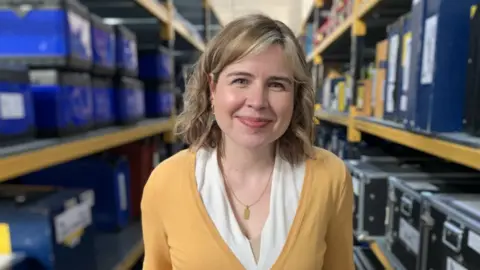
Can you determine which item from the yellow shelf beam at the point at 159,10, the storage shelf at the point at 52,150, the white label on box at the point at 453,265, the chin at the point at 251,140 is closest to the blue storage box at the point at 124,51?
the yellow shelf beam at the point at 159,10

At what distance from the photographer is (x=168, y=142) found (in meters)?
2.33

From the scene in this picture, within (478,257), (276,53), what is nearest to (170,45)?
(276,53)

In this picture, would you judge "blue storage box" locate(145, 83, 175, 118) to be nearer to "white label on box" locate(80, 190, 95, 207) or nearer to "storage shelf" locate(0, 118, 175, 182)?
"storage shelf" locate(0, 118, 175, 182)

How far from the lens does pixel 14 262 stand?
87 centimetres

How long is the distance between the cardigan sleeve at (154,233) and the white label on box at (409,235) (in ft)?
2.25

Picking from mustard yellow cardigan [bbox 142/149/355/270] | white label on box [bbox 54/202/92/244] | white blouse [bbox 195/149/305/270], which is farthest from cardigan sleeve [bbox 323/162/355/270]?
white label on box [bbox 54/202/92/244]

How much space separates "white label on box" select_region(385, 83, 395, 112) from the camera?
1327 mm

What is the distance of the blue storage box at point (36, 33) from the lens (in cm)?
103

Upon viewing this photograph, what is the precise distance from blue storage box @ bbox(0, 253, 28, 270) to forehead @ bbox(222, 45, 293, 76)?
67cm

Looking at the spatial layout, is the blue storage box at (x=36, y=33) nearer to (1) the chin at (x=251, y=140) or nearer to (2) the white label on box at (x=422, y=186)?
(1) the chin at (x=251, y=140)

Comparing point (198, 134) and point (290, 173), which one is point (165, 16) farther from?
point (290, 173)

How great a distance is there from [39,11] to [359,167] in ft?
4.05

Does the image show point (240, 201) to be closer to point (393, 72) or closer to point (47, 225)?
point (47, 225)

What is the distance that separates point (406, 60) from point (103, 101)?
108cm
